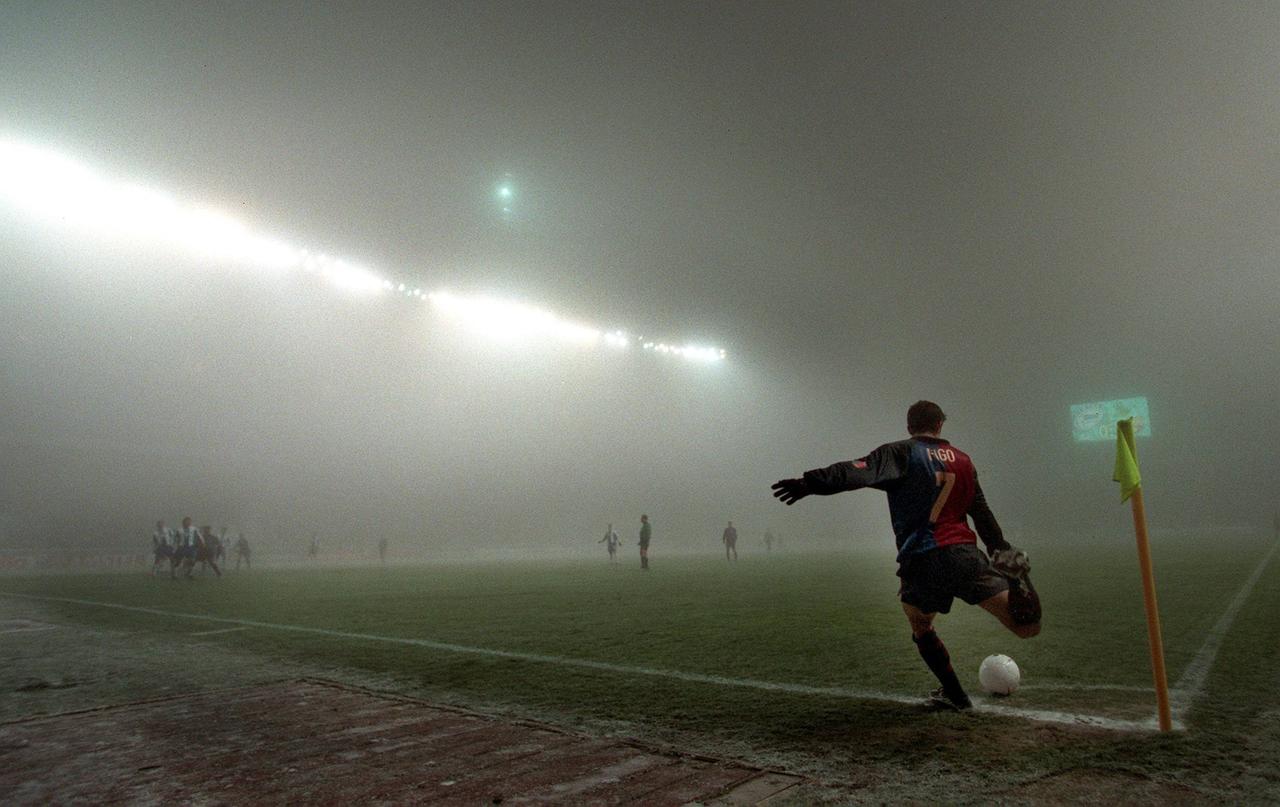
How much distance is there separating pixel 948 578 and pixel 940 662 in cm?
63

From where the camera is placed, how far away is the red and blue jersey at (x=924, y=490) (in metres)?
4.16

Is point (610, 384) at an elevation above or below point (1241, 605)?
above

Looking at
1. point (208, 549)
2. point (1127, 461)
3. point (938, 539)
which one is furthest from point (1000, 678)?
point (208, 549)

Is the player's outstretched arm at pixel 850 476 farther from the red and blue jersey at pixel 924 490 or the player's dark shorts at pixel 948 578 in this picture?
the player's dark shorts at pixel 948 578

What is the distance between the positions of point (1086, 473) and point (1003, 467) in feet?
34.1

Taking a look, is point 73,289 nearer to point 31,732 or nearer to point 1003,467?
point 31,732

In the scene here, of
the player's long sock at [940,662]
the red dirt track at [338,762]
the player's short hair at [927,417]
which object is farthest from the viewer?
the player's short hair at [927,417]

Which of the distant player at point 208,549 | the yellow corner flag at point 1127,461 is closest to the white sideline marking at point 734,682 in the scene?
the yellow corner flag at point 1127,461

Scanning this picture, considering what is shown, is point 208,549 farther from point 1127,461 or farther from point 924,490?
point 1127,461

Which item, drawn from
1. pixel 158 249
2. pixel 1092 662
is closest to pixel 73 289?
pixel 158 249

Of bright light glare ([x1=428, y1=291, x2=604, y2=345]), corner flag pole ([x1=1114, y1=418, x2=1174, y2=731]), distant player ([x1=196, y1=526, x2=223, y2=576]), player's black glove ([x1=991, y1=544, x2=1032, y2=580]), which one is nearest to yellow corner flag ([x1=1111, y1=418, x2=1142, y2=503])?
corner flag pole ([x1=1114, y1=418, x2=1174, y2=731])

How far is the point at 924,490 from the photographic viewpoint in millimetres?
4211

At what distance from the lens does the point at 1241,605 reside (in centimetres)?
1009

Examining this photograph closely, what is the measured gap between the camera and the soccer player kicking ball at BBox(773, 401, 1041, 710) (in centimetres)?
395
